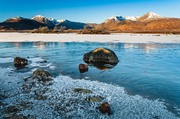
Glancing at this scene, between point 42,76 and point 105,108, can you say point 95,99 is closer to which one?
point 105,108

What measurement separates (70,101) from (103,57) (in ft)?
41.2

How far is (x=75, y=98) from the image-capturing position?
1155 cm

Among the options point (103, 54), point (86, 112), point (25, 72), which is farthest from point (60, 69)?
point (86, 112)

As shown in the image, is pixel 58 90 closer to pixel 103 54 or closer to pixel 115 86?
pixel 115 86

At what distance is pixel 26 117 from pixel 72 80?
6273 millimetres

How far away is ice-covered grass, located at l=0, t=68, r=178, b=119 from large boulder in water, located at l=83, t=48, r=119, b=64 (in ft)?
27.4

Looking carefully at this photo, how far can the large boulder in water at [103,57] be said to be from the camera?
2297 cm

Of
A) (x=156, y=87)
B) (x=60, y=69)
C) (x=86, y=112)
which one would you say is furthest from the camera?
(x=60, y=69)

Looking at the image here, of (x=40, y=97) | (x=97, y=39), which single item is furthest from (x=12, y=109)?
(x=97, y=39)

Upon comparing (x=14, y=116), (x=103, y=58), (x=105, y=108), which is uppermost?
(x=103, y=58)

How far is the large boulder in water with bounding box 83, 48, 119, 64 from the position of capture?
22969mm

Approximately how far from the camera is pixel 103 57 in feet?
76.2

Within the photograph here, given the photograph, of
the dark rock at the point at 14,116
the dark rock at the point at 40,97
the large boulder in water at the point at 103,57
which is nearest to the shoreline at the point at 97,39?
the large boulder in water at the point at 103,57

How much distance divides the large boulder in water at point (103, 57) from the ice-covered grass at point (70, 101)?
329 inches
